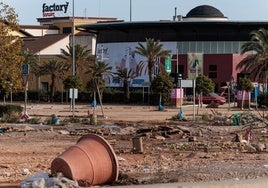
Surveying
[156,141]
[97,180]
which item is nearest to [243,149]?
[156,141]

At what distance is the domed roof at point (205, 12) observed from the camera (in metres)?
107

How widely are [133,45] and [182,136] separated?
77108 mm

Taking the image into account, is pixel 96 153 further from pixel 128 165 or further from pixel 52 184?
pixel 128 165

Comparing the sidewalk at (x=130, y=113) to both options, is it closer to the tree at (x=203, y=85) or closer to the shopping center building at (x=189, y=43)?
the tree at (x=203, y=85)

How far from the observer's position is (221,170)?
1341 centimetres

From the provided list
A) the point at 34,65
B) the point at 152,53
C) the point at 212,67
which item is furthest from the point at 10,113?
the point at 212,67

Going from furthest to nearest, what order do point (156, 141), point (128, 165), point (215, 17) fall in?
point (215, 17) < point (156, 141) < point (128, 165)

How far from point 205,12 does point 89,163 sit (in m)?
99.0

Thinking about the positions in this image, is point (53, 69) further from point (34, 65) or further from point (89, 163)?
point (89, 163)

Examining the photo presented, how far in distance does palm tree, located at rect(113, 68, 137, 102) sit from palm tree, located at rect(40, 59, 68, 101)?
27.0ft

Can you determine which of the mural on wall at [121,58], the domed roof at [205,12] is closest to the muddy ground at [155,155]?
the mural on wall at [121,58]

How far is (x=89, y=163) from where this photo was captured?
10641mm

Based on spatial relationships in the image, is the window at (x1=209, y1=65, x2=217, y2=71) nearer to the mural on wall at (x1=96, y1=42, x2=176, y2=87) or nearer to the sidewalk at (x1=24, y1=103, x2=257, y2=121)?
the mural on wall at (x1=96, y1=42, x2=176, y2=87)

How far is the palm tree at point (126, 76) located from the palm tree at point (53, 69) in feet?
27.0
